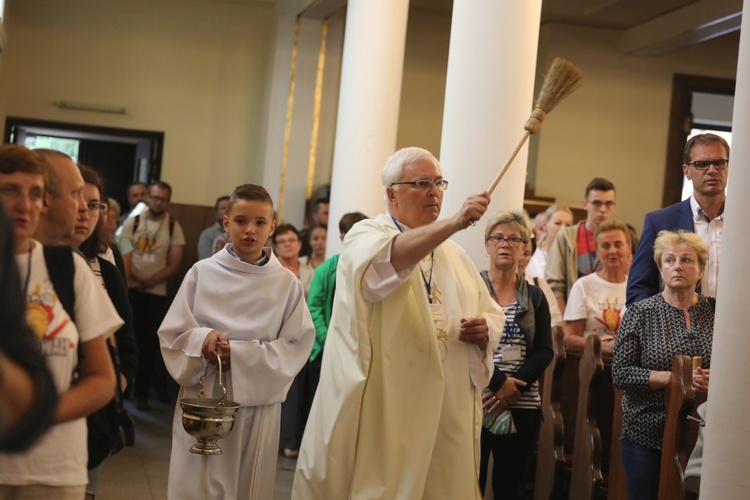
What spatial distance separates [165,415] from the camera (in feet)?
29.2

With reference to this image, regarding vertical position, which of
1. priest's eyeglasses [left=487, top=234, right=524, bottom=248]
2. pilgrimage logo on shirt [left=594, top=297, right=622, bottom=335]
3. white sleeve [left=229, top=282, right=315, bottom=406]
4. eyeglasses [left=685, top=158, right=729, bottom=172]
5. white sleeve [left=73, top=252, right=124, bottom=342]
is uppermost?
eyeglasses [left=685, top=158, right=729, bottom=172]

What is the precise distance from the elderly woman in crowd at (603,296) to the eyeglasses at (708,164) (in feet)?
5.05

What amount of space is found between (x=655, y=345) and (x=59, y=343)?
273cm

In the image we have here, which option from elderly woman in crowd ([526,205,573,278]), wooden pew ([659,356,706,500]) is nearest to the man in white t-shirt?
elderly woman in crowd ([526,205,573,278])

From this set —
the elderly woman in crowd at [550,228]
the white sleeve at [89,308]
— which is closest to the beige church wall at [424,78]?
the elderly woman in crowd at [550,228]

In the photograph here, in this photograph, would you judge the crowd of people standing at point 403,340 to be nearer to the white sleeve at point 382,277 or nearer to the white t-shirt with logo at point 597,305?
the white sleeve at point 382,277

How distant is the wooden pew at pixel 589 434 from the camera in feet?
16.3

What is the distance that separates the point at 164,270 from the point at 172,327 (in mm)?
5997

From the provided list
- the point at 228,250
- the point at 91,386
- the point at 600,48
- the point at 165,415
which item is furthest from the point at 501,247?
the point at 600,48

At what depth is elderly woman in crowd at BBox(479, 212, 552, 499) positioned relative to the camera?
4.70 metres

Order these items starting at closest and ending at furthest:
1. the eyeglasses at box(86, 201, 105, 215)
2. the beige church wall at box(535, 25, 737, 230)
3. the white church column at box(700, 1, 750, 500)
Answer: the white church column at box(700, 1, 750, 500) → the eyeglasses at box(86, 201, 105, 215) → the beige church wall at box(535, 25, 737, 230)

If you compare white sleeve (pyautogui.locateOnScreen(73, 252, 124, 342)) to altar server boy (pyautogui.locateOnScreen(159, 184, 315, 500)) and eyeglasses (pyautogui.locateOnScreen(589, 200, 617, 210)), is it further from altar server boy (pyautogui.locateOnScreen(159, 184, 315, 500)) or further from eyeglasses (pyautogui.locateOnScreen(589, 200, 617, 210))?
eyeglasses (pyautogui.locateOnScreen(589, 200, 617, 210))

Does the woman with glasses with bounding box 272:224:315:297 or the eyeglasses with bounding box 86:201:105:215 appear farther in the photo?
the woman with glasses with bounding box 272:224:315:297

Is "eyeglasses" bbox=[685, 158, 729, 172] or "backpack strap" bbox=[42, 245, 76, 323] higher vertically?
"eyeglasses" bbox=[685, 158, 729, 172]
